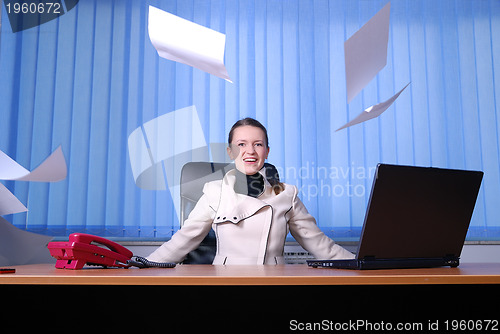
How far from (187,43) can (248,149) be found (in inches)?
17.2

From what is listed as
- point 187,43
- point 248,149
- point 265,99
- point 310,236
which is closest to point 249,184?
point 248,149

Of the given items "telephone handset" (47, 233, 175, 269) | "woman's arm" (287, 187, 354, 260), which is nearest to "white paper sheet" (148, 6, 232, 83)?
"woman's arm" (287, 187, 354, 260)

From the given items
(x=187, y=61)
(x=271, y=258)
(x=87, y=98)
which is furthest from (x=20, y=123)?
(x=271, y=258)

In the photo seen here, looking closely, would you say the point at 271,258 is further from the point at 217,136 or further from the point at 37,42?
the point at 37,42

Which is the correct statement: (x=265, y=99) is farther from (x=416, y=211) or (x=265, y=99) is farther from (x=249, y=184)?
(x=416, y=211)

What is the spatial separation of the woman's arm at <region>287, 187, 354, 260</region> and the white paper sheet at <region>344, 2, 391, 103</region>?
41 centimetres

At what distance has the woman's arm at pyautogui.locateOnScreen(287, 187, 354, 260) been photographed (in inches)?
55.3

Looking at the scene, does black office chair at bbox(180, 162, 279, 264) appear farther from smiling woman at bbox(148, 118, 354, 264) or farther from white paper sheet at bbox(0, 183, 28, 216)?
white paper sheet at bbox(0, 183, 28, 216)

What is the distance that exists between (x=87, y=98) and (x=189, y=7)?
2.12 ft

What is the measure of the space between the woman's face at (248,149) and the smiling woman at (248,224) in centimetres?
1

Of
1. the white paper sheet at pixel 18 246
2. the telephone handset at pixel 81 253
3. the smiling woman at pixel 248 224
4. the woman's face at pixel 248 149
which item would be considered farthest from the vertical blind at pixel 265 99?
the telephone handset at pixel 81 253

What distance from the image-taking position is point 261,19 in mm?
2121

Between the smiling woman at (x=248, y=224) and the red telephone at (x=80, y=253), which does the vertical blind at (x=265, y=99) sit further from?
the red telephone at (x=80, y=253)

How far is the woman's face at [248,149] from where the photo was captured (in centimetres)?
153
